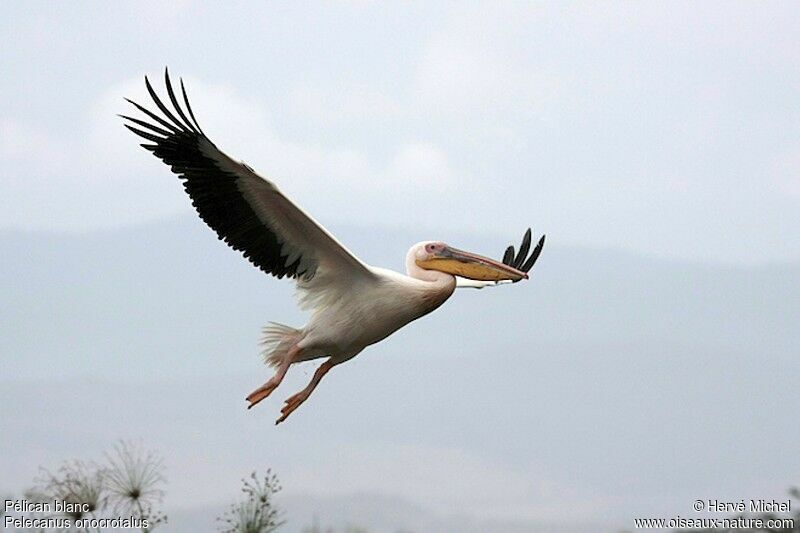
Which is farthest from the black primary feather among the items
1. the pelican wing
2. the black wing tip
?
the black wing tip

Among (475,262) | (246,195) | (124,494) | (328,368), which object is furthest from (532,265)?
(124,494)

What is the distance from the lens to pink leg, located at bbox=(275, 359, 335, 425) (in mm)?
12383

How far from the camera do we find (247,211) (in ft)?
38.9

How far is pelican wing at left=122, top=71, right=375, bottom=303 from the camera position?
11.5 metres

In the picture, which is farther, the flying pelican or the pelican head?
the pelican head

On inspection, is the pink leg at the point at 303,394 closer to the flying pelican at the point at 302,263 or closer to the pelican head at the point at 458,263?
the flying pelican at the point at 302,263

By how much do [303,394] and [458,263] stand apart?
1926 millimetres

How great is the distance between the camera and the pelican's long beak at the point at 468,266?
489 inches

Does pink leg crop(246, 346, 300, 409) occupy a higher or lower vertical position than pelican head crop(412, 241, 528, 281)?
lower

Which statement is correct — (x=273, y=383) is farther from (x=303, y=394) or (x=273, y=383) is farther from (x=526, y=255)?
(x=526, y=255)

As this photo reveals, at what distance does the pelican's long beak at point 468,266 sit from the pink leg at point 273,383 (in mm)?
1494

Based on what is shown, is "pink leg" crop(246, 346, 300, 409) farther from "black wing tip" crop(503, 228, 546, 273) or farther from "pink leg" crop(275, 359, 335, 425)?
"black wing tip" crop(503, 228, 546, 273)

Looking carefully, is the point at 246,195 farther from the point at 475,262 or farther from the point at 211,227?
the point at 475,262

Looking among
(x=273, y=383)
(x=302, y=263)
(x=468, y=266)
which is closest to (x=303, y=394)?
(x=273, y=383)
